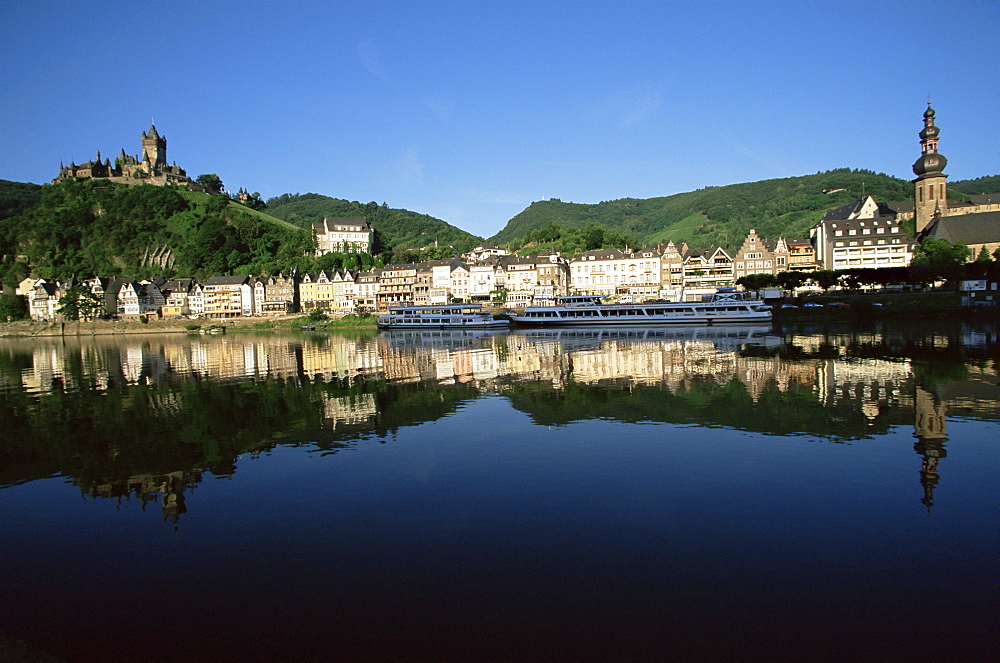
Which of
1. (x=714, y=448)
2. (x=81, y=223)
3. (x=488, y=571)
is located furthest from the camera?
(x=81, y=223)

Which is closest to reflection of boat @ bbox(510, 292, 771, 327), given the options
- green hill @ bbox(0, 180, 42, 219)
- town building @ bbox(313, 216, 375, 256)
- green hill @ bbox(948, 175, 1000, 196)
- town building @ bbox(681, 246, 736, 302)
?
town building @ bbox(681, 246, 736, 302)

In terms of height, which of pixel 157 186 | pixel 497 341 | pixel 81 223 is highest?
pixel 157 186

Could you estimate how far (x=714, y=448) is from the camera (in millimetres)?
16188

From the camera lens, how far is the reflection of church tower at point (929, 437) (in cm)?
1320

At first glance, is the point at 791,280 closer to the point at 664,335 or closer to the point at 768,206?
the point at 664,335

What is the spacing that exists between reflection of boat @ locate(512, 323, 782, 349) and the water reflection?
1680 mm

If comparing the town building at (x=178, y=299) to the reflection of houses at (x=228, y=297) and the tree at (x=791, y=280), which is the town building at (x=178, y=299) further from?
the tree at (x=791, y=280)

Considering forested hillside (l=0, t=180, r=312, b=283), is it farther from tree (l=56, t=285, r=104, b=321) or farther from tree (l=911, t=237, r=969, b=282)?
Result: tree (l=911, t=237, r=969, b=282)

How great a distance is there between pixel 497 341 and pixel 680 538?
154ft

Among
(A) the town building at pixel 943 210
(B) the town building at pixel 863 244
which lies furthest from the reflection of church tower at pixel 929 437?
(B) the town building at pixel 863 244

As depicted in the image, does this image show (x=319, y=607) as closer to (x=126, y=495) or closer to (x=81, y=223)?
(x=126, y=495)

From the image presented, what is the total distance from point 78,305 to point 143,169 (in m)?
71.9

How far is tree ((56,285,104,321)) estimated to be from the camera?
10762 centimetres

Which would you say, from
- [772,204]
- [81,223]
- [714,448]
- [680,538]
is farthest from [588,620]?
[772,204]
